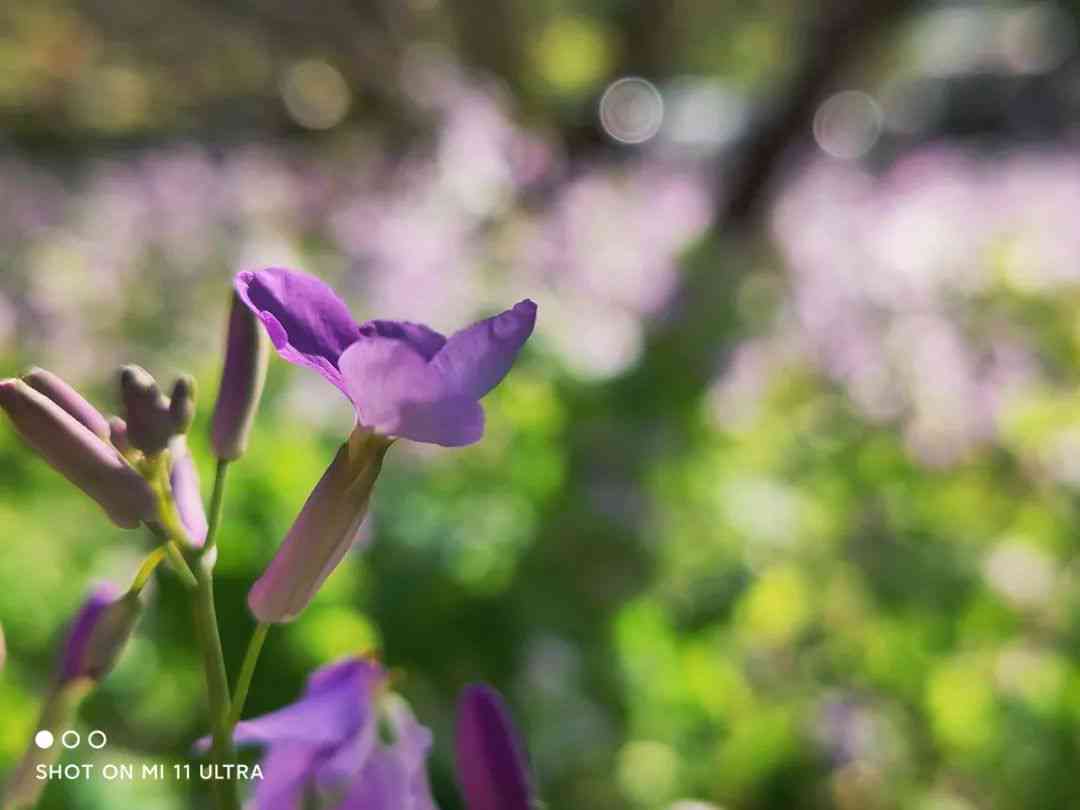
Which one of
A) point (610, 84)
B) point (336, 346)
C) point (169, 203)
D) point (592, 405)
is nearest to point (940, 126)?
point (610, 84)

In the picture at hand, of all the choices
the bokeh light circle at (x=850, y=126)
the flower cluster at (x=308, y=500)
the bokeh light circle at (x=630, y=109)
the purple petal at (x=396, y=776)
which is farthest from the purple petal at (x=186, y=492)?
the bokeh light circle at (x=850, y=126)

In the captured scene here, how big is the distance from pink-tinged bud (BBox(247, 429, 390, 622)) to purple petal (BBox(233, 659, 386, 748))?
0.10ft

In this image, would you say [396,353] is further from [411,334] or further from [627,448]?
[627,448]

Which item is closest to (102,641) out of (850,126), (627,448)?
(627,448)

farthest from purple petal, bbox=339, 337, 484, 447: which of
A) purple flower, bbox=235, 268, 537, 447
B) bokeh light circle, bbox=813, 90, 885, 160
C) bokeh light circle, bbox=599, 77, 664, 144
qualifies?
bokeh light circle, bbox=813, 90, 885, 160

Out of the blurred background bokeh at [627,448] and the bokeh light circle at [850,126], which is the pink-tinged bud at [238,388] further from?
the bokeh light circle at [850,126]

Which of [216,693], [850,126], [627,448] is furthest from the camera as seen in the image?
[850,126]

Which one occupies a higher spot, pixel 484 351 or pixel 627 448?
pixel 627 448

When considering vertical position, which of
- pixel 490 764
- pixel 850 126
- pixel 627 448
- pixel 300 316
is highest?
pixel 850 126

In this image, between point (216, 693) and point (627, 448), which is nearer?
point (216, 693)

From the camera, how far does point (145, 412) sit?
1.35 ft

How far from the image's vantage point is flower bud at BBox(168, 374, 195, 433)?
42 centimetres

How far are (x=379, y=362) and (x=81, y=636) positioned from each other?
163 mm

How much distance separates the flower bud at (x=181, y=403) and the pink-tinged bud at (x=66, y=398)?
32 millimetres
